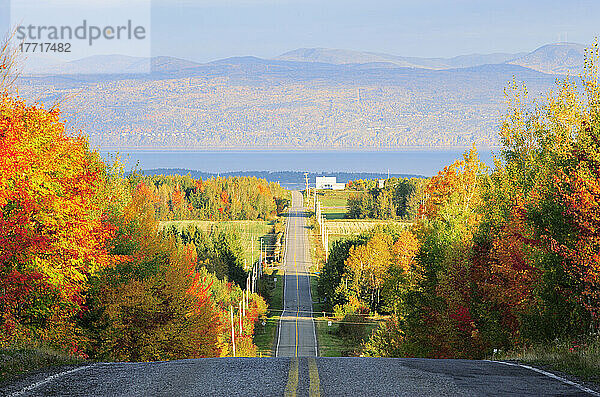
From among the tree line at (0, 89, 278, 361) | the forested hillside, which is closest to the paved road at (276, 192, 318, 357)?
the tree line at (0, 89, 278, 361)

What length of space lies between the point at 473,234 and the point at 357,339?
45651 mm

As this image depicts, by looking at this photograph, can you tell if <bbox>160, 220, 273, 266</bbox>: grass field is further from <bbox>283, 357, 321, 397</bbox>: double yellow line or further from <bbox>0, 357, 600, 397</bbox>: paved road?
<bbox>283, 357, 321, 397</bbox>: double yellow line

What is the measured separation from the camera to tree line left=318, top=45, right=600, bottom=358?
18984 mm

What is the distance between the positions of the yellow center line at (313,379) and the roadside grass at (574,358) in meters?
4.71

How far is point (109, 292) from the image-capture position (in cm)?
3422

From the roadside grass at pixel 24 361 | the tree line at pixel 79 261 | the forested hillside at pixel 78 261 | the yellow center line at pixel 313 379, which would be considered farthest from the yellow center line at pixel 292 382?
the tree line at pixel 79 261

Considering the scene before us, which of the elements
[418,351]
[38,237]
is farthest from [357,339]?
[38,237]

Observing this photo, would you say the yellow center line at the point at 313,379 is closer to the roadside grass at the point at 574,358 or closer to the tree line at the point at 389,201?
the roadside grass at the point at 574,358

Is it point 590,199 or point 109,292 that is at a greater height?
point 590,199

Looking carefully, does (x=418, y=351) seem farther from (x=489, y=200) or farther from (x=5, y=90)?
(x=5, y=90)

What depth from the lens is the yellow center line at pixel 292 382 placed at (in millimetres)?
9281

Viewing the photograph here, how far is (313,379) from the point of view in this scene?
1044 centimetres

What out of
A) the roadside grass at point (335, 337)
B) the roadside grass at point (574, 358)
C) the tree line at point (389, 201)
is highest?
the tree line at point (389, 201)

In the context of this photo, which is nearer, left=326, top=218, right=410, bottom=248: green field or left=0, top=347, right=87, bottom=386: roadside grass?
left=0, top=347, right=87, bottom=386: roadside grass
